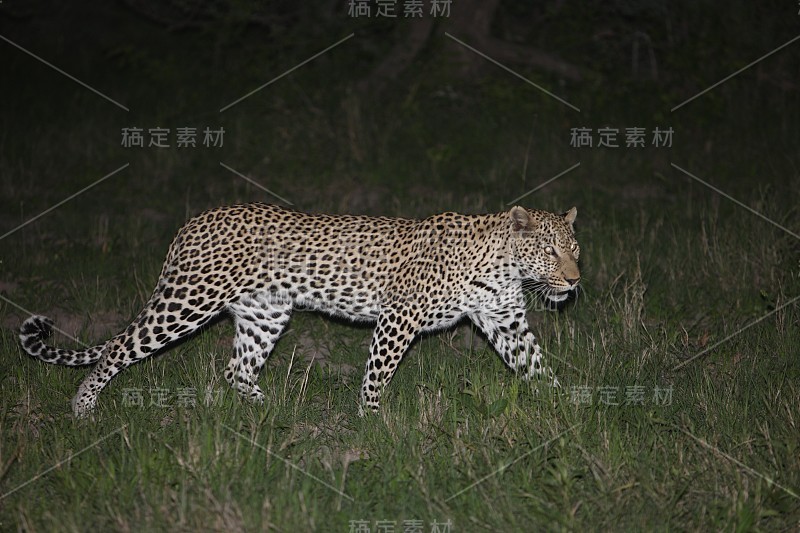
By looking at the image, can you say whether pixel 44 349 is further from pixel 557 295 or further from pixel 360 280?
pixel 557 295

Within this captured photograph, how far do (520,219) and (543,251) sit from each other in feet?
0.90

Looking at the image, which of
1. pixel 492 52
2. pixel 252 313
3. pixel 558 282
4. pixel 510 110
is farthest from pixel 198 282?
pixel 492 52

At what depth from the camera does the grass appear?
5398 millimetres

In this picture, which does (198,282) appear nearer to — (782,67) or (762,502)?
(762,502)

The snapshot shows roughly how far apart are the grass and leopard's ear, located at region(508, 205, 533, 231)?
3.53 feet

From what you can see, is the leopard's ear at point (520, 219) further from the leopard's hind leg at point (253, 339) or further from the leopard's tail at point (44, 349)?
the leopard's tail at point (44, 349)

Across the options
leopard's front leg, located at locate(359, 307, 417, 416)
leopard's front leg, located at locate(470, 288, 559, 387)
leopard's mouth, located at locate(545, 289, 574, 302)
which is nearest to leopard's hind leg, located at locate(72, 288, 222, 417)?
leopard's front leg, located at locate(359, 307, 417, 416)

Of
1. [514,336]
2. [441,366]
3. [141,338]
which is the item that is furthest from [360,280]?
[141,338]

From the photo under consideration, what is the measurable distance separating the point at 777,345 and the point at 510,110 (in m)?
6.34

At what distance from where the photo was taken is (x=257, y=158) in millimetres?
12484

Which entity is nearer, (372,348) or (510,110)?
(372,348)

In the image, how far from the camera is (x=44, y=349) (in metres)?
6.68

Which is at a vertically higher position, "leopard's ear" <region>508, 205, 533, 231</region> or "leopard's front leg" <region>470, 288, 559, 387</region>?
"leopard's ear" <region>508, 205, 533, 231</region>

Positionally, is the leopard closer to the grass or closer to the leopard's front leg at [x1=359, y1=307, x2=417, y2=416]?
the leopard's front leg at [x1=359, y1=307, x2=417, y2=416]
